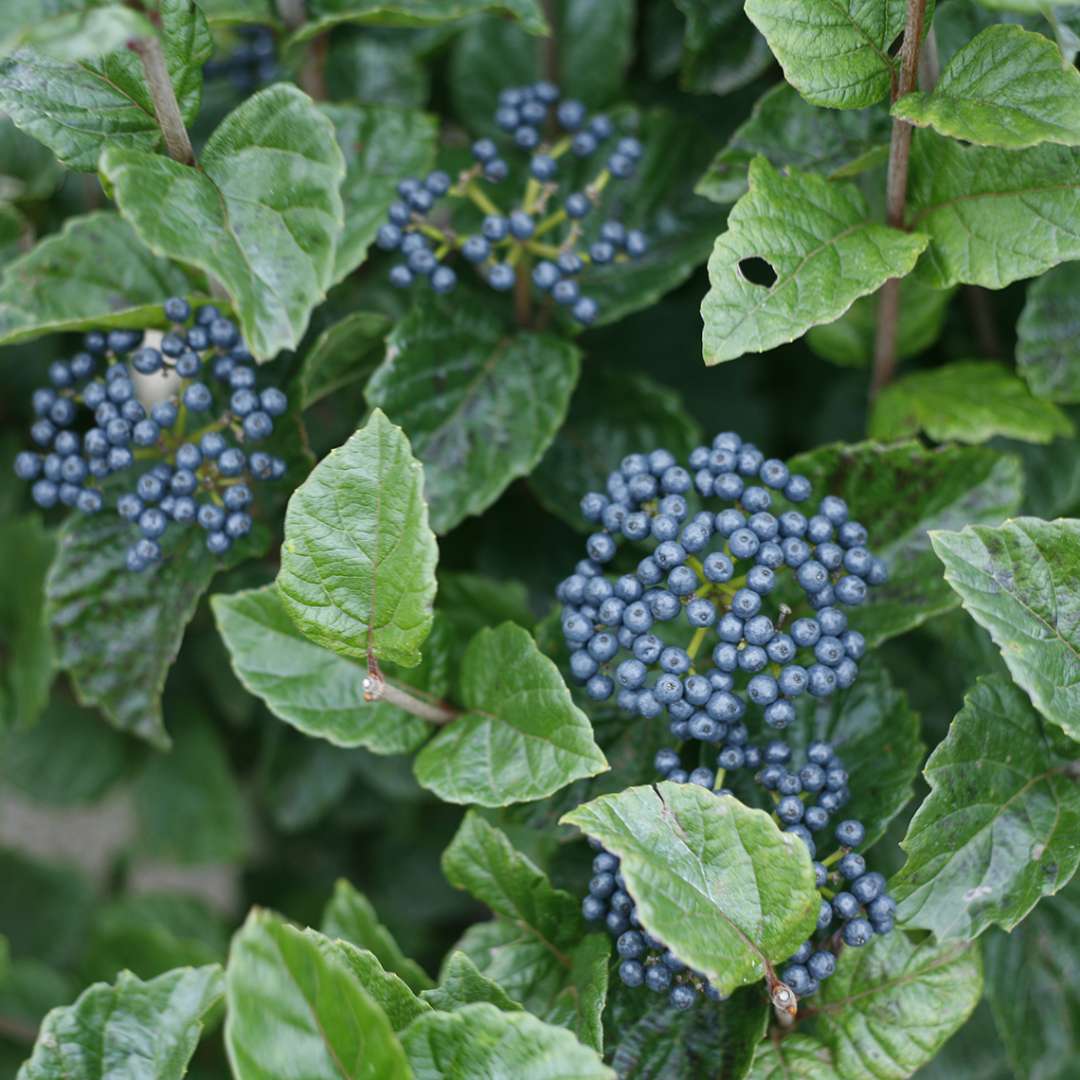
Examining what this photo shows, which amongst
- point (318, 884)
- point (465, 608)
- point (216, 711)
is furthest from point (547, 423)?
point (318, 884)

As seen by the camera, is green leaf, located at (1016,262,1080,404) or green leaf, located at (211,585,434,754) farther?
green leaf, located at (1016,262,1080,404)

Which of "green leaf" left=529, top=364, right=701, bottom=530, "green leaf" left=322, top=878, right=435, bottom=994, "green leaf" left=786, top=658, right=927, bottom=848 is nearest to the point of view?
"green leaf" left=786, top=658, right=927, bottom=848

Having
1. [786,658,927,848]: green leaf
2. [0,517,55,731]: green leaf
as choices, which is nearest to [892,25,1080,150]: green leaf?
[786,658,927,848]: green leaf

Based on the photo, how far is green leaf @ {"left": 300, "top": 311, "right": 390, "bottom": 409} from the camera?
53.2 inches

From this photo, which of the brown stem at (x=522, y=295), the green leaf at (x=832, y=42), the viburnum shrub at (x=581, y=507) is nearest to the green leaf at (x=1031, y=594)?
the viburnum shrub at (x=581, y=507)

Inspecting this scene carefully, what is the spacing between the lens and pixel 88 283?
138cm

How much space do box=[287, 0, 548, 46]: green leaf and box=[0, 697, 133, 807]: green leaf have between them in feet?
3.47

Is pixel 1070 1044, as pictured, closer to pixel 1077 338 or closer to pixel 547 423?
pixel 1077 338

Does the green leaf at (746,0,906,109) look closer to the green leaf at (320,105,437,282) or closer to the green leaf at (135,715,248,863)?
the green leaf at (320,105,437,282)

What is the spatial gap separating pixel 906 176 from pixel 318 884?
4.89 feet

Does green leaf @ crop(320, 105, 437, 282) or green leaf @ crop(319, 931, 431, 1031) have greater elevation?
green leaf @ crop(320, 105, 437, 282)

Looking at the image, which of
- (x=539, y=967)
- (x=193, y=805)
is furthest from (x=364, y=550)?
(x=193, y=805)

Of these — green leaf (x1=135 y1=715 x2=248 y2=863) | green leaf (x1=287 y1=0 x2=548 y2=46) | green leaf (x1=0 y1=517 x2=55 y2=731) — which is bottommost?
green leaf (x1=135 y1=715 x2=248 y2=863)

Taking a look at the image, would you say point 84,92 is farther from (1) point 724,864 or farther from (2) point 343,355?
(1) point 724,864
